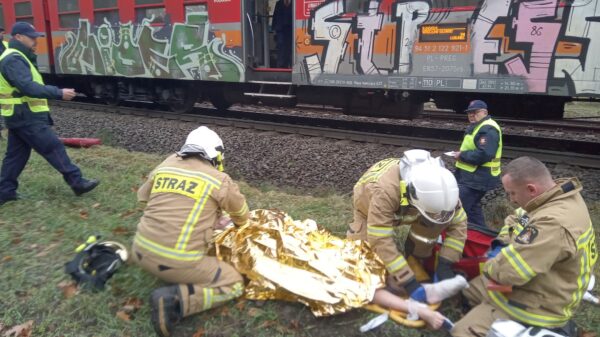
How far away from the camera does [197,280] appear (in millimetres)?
2910

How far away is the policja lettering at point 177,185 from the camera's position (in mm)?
2910

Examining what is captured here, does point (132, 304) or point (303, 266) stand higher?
point (303, 266)

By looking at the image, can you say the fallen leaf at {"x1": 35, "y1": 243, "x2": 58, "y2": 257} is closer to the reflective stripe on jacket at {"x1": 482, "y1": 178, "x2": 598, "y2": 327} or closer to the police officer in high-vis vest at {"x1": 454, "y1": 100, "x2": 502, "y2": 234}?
the reflective stripe on jacket at {"x1": 482, "y1": 178, "x2": 598, "y2": 327}

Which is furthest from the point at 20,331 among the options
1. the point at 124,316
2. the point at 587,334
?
the point at 587,334

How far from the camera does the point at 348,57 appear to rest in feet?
28.6

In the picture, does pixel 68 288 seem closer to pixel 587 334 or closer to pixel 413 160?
pixel 413 160

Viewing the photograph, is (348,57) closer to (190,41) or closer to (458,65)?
(458,65)

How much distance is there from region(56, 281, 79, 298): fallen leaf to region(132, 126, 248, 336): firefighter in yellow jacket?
2.02ft

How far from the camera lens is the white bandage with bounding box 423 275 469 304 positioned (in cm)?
287

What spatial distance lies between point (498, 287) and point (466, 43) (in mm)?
5917

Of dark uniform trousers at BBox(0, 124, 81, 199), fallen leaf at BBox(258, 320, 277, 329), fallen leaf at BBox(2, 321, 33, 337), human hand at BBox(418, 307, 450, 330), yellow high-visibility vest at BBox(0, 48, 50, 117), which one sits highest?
yellow high-visibility vest at BBox(0, 48, 50, 117)

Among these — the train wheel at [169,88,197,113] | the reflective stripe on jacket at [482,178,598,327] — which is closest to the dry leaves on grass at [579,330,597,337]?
the reflective stripe on jacket at [482,178,598,327]

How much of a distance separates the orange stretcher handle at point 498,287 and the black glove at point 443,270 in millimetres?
419

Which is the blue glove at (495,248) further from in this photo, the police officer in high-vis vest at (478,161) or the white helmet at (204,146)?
the white helmet at (204,146)
